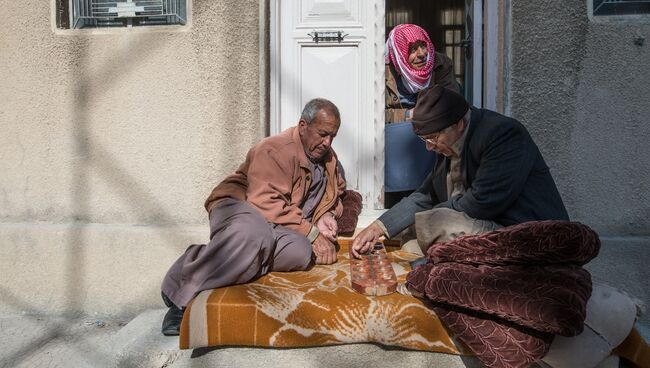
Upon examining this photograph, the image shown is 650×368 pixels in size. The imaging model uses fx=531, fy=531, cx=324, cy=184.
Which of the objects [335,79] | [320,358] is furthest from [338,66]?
[320,358]

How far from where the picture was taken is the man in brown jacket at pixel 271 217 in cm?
279

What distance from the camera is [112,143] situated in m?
3.81

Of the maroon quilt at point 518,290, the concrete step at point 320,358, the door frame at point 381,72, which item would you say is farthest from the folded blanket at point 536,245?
the door frame at point 381,72

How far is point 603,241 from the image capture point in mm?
3398

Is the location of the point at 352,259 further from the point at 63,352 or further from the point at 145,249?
the point at 63,352

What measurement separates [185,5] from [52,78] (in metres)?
1.10

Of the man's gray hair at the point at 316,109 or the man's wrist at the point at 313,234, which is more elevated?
the man's gray hair at the point at 316,109

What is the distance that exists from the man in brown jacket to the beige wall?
59 centimetres

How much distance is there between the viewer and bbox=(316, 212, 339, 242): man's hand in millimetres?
3322

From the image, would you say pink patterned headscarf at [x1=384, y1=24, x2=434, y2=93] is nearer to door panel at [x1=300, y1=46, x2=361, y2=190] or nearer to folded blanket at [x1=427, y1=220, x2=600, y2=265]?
door panel at [x1=300, y1=46, x2=361, y2=190]

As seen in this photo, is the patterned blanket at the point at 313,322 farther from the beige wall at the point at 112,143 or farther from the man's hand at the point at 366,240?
the beige wall at the point at 112,143

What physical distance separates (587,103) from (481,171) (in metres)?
1.36

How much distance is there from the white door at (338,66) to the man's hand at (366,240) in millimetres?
958


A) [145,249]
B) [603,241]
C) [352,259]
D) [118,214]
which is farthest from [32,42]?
[603,241]
